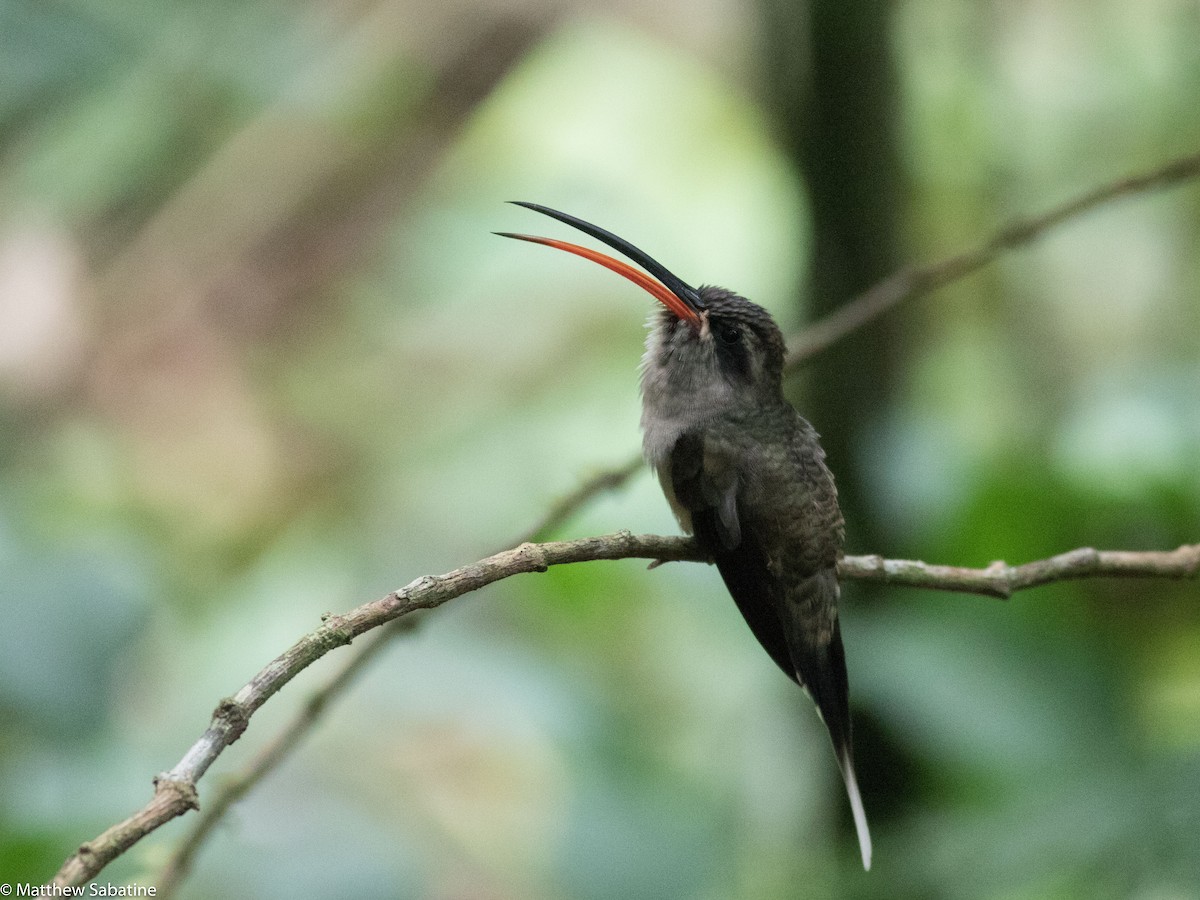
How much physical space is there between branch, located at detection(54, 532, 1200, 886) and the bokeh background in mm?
774

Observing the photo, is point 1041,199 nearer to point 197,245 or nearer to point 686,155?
point 686,155

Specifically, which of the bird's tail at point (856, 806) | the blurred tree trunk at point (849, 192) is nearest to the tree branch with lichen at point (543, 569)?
the bird's tail at point (856, 806)

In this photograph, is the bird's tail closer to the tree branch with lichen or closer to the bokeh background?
the tree branch with lichen

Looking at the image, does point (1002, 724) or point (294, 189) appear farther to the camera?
point (294, 189)

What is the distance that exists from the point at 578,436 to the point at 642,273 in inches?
111

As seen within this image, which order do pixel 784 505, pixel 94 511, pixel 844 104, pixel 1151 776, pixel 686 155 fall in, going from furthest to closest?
pixel 686 155
pixel 94 511
pixel 844 104
pixel 1151 776
pixel 784 505

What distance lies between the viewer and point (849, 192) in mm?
3719

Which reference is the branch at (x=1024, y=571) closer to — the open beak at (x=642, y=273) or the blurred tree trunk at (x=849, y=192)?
the open beak at (x=642, y=273)

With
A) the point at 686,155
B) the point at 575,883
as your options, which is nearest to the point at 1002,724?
the point at 575,883

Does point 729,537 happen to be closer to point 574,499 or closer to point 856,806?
point 574,499

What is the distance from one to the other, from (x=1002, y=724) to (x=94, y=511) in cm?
412

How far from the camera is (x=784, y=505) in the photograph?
2.56 meters

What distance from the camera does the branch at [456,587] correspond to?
4.27ft

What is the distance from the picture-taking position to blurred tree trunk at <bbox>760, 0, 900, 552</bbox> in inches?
144
